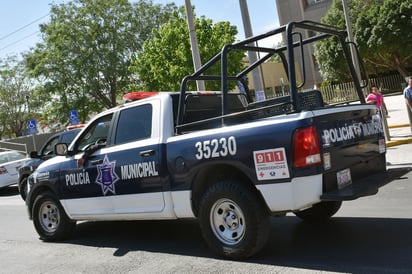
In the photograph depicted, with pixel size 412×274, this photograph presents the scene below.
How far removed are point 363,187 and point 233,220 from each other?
1.33 meters

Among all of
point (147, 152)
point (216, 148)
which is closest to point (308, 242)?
point (216, 148)

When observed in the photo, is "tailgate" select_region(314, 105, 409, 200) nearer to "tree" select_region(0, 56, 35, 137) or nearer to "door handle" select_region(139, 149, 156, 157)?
"door handle" select_region(139, 149, 156, 157)

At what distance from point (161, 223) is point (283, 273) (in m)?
3.34

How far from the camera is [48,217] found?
22.8ft

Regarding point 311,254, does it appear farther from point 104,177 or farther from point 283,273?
point 104,177

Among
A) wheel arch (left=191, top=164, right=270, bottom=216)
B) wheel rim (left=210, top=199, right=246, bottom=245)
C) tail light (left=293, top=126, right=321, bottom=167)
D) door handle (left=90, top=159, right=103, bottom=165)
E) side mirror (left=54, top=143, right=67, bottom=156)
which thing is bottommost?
wheel rim (left=210, top=199, right=246, bottom=245)

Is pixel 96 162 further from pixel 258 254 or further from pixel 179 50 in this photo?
pixel 179 50

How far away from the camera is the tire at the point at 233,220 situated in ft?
14.9

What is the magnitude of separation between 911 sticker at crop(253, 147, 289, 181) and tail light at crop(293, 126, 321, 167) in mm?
115

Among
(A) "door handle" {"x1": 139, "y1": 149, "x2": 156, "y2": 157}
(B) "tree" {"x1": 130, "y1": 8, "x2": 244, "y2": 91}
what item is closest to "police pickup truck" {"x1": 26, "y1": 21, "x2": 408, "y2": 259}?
(A) "door handle" {"x1": 139, "y1": 149, "x2": 156, "y2": 157}

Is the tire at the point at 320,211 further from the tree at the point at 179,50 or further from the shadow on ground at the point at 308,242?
the tree at the point at 179,50

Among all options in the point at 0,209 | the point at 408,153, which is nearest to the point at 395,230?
the point at 408,153

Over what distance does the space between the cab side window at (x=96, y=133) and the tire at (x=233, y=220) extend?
2016 millimetres

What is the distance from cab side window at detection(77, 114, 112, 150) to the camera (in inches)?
246
